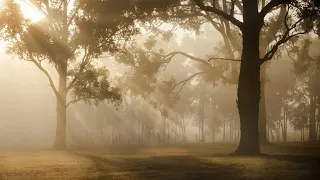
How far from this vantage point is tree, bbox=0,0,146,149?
94.3 feet

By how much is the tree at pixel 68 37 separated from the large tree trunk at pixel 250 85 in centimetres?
753

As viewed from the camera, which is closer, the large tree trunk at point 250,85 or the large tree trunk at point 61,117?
the large tree trunk at point 250,85

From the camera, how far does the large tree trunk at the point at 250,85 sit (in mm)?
25047

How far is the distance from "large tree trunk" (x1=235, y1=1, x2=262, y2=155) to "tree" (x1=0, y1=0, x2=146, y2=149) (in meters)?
7.53

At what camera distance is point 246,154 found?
24.8m

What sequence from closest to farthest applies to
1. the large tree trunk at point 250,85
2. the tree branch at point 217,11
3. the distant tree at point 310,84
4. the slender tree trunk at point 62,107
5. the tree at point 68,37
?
the tree branch at point 217,11 → the large tree trunk at point 250,85 → the tree at point 68,37 → the slender tree trunk at point 62,107 → the distant tree at point 310,84

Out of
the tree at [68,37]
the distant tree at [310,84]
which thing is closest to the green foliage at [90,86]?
the tree at [68,37]

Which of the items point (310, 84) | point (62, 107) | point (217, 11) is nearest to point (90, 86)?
point (62, 107)

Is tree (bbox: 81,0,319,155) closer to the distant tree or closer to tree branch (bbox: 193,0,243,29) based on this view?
tree branch (bbox: 193,0,243,29)

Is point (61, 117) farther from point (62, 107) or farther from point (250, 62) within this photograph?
point (250, 62)

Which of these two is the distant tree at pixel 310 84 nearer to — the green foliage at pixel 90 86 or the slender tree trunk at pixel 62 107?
the green foliage at pixel 90 86

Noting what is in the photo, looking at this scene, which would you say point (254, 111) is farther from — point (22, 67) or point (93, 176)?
point (22, 67)

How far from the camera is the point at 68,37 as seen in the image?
38750mm

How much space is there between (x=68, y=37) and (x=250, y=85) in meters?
19.2
